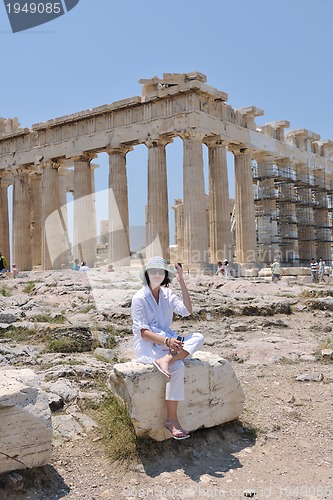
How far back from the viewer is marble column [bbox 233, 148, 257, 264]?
27.9m

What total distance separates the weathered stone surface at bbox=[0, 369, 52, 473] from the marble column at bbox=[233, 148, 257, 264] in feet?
78.0

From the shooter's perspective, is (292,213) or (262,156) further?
(292,213)

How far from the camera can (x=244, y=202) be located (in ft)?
91.9

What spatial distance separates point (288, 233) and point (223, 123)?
9343mm

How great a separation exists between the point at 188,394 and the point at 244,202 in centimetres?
2344

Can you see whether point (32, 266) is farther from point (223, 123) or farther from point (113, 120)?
point (223, 123)

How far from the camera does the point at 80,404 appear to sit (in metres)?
5.82

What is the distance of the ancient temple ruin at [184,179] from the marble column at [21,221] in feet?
0.20

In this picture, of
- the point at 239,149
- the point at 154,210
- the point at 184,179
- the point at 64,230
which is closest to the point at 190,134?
the point at 184,179

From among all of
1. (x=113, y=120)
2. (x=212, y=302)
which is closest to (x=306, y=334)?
(x=212, y=302)

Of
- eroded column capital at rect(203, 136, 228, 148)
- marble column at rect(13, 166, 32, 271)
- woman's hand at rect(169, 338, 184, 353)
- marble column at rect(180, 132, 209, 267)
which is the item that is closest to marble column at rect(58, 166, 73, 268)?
marble column at rect(13, 166, 32, 271)

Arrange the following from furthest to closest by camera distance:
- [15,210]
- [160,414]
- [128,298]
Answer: [15,210] < [128,298] < [160,414]

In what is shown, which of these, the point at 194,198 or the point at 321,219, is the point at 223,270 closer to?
the point at 194,198

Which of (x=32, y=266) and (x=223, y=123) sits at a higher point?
(x=223, y=123)
